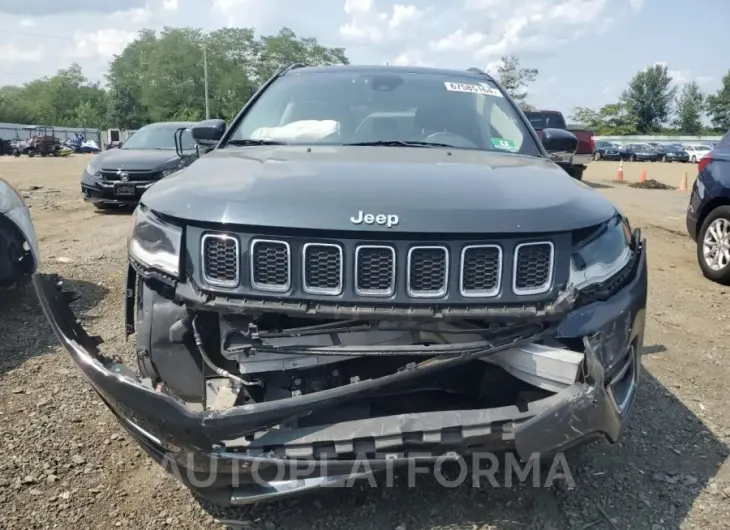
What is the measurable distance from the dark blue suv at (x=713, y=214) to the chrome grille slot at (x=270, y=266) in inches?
228

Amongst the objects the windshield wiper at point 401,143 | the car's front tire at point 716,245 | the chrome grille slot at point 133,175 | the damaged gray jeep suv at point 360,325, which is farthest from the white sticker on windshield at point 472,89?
the chrome grille slot at point 133,175

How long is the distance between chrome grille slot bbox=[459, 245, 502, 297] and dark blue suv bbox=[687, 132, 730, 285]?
5.36 metres

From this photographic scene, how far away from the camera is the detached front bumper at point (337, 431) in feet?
6.40

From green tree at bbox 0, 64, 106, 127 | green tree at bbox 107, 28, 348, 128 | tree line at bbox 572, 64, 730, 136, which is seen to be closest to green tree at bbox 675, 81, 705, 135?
tree line at bbox 572, 64, 730, 136

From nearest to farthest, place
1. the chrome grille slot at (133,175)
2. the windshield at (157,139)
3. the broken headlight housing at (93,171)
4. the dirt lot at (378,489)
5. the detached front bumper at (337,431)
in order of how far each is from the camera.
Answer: the detached front bumper at (337,431), the dirt lot at (378,489), the chrome grille slot at (133,175), the broken headlight housing at (93,171), the windshield at (157,139)

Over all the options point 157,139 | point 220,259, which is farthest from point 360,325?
point 157,139

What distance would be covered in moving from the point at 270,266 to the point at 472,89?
7.32ft

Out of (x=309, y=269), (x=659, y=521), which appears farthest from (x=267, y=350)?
(x=659, y=521)

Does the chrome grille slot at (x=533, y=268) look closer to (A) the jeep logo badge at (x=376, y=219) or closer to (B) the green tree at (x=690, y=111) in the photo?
(A) the jeep logo badge at (x=376, y=219)

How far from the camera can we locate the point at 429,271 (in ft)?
6.82

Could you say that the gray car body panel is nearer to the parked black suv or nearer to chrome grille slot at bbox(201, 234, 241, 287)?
chrome grille slot at bbox(201, 234, 241, 287)

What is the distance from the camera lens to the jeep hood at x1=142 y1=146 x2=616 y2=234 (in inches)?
81.8

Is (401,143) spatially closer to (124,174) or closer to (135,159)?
(124,174)

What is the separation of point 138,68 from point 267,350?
84.6 metres
